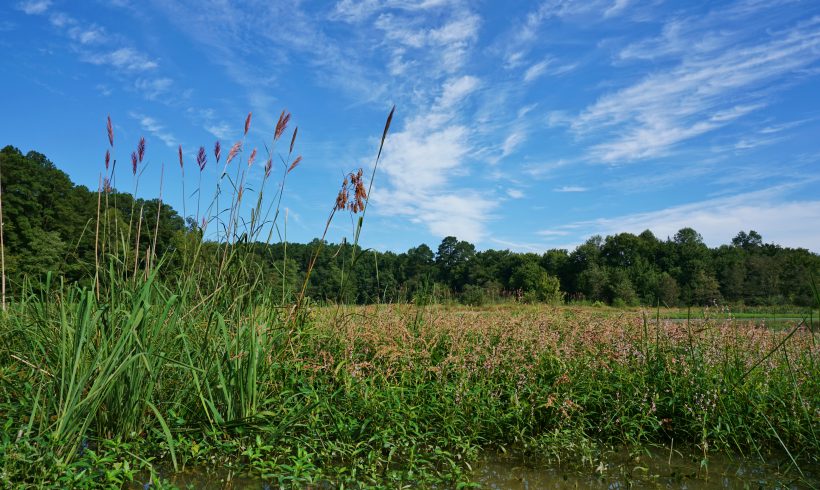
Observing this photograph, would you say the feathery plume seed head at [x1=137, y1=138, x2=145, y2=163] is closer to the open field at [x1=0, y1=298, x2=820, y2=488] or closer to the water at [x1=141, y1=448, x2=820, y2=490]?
the open field at [x1=0, y1=298, x2=820, y2=488]

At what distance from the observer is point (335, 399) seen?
3.22 metres

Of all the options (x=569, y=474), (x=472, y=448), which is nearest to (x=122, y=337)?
(x=472, y=448)

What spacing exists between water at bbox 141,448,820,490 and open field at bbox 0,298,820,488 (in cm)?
7

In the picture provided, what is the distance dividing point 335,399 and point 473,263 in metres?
57.3

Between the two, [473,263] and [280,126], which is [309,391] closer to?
[280,126]

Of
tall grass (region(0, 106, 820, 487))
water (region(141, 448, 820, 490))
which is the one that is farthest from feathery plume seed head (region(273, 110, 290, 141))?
water (region(141, 448, 820, 490))

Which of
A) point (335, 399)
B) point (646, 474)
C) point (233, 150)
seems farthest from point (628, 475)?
point (233, 150)

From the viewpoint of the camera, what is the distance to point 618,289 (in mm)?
41312

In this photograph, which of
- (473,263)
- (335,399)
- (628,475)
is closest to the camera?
(628,475)

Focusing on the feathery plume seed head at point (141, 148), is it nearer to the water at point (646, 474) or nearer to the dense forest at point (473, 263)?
the dense forest at point (473, 263)

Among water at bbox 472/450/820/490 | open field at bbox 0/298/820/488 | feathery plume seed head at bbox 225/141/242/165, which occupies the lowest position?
water at bbox 472/450/820/490

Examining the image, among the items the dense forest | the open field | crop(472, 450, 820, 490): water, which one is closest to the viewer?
the open field

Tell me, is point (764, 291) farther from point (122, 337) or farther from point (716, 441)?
point (122, 337)

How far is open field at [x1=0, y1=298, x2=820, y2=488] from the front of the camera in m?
2.43
